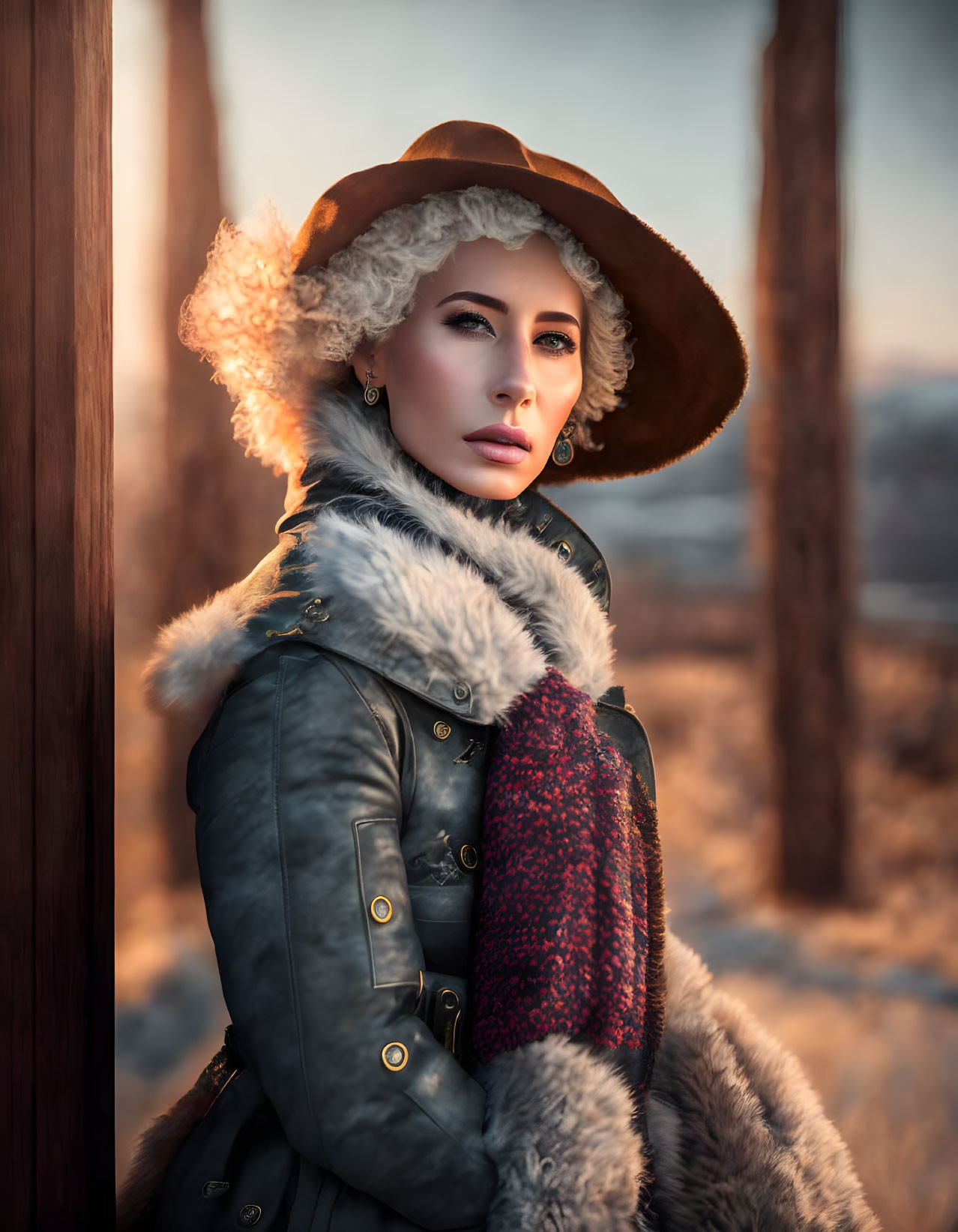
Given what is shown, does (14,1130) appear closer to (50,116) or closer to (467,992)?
(467,992)

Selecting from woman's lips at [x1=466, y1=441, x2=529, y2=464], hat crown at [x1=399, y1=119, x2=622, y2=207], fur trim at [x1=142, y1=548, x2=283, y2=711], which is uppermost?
hat crown at [x1=399, y1=119, x2=622, y2=207]

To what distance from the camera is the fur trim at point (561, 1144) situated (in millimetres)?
1022

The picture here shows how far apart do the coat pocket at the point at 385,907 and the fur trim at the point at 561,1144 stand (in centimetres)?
17

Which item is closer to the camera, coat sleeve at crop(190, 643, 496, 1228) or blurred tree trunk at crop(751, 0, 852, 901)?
coat sleeve at crop(190, 643, 496, 1228)

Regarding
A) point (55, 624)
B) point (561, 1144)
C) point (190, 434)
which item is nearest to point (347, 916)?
point (561, 1144)

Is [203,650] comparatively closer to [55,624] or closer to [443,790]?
[55,624]

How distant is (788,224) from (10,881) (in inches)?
135

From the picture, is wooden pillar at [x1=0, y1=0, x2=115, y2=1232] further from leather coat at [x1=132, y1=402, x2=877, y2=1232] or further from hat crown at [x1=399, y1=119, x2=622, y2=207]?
hat crown at [x1=399, y1=119, x2=622, y2=207]

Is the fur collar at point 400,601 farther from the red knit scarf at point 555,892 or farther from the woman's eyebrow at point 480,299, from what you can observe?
the woman's eyebrow at point 480,299

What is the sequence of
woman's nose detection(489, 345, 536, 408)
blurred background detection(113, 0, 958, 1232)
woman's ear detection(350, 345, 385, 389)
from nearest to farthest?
woman's nose detection(489, 345, 536, 408) < woman's ear detection(350, 345, 385, 389) < blurred background detection(113, 0, 958, 1232)

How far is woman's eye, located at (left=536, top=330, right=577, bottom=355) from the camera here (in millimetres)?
1387

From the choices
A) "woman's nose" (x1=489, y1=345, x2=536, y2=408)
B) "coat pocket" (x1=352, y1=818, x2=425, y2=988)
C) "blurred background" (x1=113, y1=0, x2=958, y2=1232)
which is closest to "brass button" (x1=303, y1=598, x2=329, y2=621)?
"coat pocket" (x1=352, y1=818, x2=425, y2=988)

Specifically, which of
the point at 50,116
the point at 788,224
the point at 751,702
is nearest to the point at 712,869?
the point at 751,702

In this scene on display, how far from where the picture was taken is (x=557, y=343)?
1400 millimetres
